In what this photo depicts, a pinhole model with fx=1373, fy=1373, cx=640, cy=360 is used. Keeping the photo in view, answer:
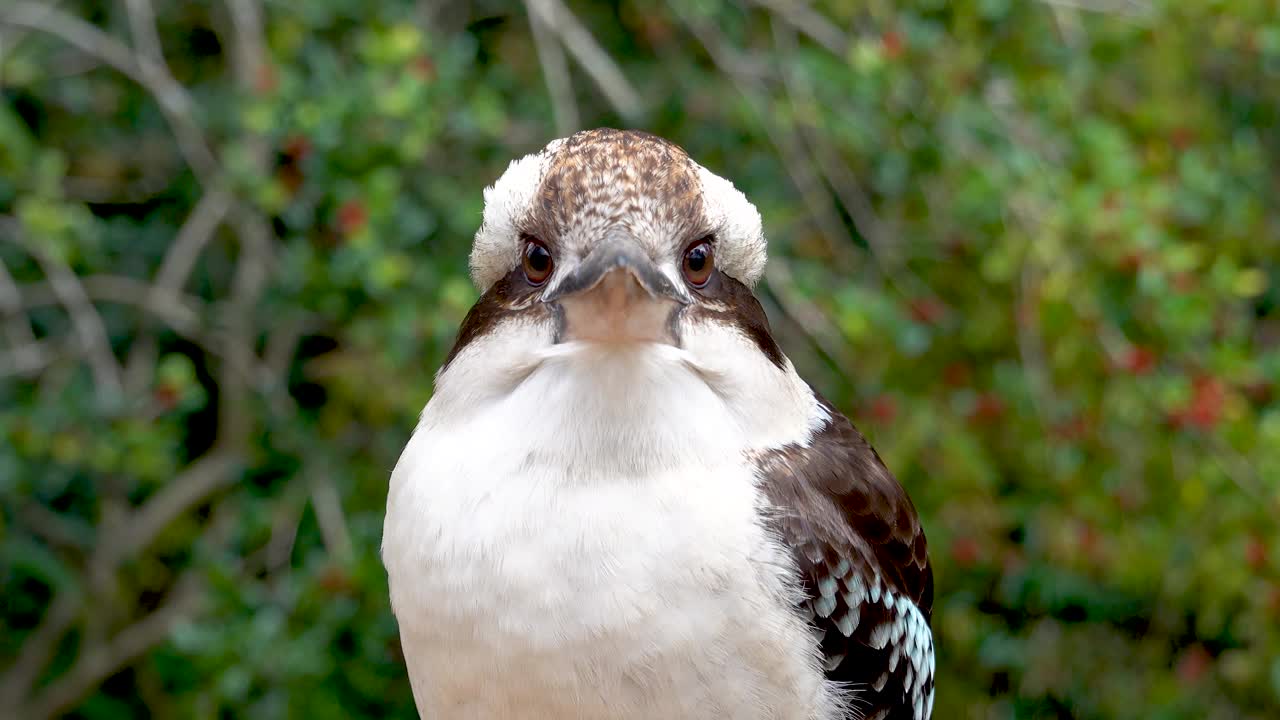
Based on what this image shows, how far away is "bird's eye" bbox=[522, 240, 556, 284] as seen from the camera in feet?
5.49

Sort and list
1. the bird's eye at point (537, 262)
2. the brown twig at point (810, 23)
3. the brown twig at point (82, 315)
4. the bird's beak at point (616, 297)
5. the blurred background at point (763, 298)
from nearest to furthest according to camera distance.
A: the bird's beak at point (616, 297) → the bird's eye at point (537, 262) → the blurred background at point (763, 298) → the brown twig at point (82, 315) → the brown twig at point (810, 23)

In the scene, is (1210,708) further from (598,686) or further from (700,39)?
(598,686)

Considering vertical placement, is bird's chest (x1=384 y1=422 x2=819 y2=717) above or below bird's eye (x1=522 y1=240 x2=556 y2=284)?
below

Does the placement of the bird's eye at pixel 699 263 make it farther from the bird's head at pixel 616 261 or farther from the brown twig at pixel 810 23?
the brown twig at pixel 810 23

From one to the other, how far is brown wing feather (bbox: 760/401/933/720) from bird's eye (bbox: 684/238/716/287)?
0.80 feet

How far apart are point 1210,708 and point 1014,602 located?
1.83 ft

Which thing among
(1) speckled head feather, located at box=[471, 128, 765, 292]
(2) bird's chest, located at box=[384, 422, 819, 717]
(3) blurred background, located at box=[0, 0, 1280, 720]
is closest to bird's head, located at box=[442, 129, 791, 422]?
(1) speckled head feather, located at box=[471, 128, 765, 292]

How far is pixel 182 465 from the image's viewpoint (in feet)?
12.1

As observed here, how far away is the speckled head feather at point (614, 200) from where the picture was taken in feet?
5.31

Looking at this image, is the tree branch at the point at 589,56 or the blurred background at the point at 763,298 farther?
the tree branch at the point at 589,56

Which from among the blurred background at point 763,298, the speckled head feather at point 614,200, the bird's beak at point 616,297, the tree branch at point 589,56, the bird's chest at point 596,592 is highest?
the tree branch at point 589,56

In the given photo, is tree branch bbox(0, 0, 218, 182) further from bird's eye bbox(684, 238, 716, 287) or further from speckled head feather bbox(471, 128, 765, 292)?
bird's eye bbox(684, 238, 716, 287)

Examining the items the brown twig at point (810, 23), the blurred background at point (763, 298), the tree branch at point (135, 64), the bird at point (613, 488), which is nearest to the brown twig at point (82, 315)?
the blurred background at point (763, 298)

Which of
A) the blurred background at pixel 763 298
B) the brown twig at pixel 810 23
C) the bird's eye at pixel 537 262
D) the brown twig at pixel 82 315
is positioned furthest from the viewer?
the brown twig at pixel 810 23
